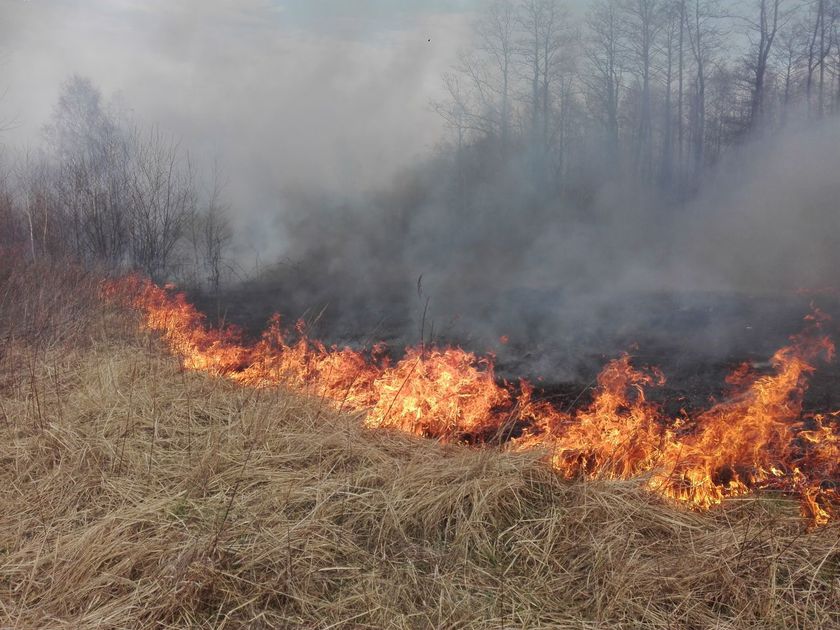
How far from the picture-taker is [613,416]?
4.05m

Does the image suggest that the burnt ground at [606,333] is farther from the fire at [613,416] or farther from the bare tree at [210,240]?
the bare tree at [210,240]

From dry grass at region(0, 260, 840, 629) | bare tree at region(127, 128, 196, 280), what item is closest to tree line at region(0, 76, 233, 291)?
bare tree at region(127, 128, 196, 280)

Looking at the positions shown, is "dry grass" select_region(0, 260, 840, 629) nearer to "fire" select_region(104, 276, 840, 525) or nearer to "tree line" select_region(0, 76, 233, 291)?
"fire" select_region(104, 276, 840, 525)

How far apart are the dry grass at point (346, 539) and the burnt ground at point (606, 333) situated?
145cm

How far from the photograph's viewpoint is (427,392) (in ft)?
15.0

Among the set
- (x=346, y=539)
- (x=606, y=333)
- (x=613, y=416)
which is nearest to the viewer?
(x=346, y=539)

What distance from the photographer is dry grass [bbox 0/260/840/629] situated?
2.18 meters

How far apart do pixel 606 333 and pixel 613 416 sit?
240 cm

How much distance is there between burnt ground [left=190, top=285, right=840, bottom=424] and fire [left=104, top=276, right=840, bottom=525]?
18 cm

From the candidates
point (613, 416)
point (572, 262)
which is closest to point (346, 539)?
point (613, 416)

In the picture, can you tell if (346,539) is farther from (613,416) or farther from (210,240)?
(210,240)

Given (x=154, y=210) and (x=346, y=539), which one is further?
(x=154, y=210)

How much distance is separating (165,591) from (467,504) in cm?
149

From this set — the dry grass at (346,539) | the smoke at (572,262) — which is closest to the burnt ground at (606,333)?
the smoke at (572,262)
